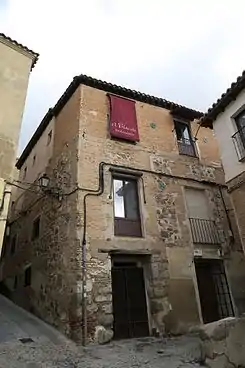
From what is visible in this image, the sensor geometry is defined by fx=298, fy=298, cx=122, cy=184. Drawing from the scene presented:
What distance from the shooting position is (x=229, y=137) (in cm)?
834

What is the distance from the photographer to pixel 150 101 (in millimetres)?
12492

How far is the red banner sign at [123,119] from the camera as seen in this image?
10891mm

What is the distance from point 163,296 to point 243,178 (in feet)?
13.3

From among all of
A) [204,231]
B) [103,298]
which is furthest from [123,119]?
[103,298]

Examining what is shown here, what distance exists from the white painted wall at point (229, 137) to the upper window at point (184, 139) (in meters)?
3.30

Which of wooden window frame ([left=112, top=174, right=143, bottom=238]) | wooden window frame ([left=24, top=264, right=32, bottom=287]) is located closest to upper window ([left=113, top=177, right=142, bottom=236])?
wooden window frame ([left=112, top=174, right=143, bottom=238])

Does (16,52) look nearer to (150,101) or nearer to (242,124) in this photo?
(150,101)

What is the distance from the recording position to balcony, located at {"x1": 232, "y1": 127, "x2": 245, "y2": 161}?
7.81m

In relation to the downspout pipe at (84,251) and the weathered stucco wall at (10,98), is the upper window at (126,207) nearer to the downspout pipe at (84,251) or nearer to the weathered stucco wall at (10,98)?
the downspout pipe at (84,251)

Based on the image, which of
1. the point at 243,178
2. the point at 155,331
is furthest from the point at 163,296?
the point at 243,178

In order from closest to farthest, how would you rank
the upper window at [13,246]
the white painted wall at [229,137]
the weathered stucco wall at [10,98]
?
1. the weathered stucco wall at [10,98]
2. the white painted wall at [229,137]
3. the upper window at [13,246]

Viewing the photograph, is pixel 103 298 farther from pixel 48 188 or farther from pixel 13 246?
pixel 13 246

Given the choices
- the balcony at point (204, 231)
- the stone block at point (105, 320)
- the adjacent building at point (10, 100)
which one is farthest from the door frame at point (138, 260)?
the adjacent building at point (10, 100)

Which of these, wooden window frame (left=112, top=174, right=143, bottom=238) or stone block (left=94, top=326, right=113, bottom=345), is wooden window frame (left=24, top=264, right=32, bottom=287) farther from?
stone block (left=94, top=326, right=113, bottom=345)
